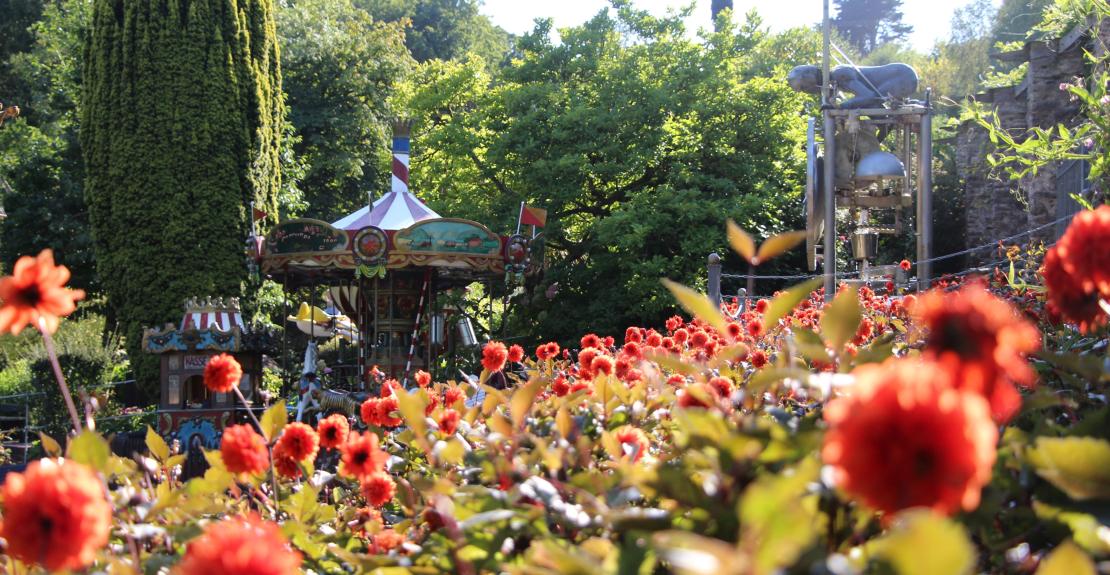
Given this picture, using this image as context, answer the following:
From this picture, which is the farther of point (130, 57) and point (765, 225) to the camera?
point (765, 225)

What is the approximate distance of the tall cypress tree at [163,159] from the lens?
18578mm

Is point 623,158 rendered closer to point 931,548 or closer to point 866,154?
point 866,154

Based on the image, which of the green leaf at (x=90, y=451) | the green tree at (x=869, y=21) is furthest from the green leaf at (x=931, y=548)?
the green tree at (x=869, y=21)

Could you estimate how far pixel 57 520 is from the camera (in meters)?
1.08

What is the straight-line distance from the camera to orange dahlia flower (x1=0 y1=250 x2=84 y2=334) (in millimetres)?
1652

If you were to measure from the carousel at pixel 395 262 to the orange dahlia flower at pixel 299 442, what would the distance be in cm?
1025

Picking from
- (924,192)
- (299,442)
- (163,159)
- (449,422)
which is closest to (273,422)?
(299,442)

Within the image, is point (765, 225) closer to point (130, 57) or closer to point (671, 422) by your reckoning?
point (130, 57)

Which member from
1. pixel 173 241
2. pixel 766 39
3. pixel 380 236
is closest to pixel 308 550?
pixel 380 236

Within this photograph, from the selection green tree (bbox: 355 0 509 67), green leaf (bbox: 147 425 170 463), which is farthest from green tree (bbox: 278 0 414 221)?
green leaf (bbox: 147 425 170 463)

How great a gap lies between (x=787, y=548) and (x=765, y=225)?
67.7ft

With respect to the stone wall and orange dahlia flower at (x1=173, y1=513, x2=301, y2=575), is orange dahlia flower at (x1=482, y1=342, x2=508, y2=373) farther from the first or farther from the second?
the stone wall

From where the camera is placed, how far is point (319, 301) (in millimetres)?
25219

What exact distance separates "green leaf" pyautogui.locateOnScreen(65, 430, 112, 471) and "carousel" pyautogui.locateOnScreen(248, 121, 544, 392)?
1077 centimetres
